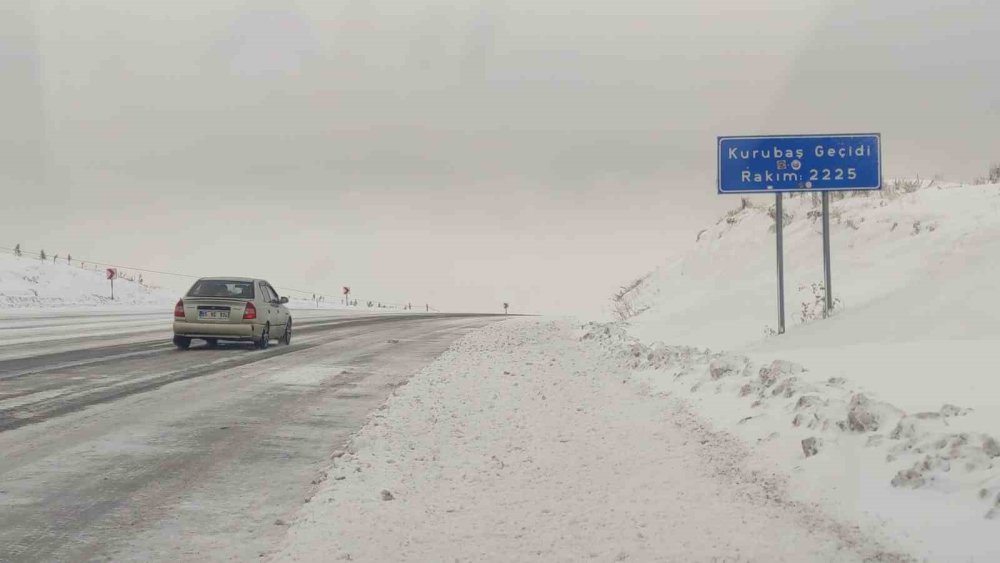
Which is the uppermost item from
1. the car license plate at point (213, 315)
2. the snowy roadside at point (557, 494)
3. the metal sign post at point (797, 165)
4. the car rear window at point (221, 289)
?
the metal sign post at point (797, 165)

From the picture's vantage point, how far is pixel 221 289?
59.0 ft

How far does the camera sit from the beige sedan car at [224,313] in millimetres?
16953

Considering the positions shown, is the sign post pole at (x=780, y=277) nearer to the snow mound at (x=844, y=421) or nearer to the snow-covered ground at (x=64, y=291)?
the snow mound at (x=844, y=421)

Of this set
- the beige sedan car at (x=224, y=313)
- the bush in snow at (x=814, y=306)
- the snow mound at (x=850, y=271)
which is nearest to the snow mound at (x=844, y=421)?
the snow mound at (x=850, y=271)

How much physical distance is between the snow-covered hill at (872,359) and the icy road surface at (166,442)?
385cm

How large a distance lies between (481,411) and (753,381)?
3118 mm

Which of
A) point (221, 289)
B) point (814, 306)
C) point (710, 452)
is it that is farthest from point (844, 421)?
point (221, 289)

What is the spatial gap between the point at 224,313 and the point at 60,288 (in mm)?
27581

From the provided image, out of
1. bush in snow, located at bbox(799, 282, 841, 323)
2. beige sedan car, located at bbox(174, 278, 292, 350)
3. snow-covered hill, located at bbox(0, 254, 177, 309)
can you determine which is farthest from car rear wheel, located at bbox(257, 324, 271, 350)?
snow-covered hill, located at bbox(0, 254, 177, 309)

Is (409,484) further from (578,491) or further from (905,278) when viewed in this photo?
(905,278)

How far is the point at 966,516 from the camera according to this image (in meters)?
4.20

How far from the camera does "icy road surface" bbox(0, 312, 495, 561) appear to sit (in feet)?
14.8

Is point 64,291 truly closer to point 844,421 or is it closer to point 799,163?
point 799,163

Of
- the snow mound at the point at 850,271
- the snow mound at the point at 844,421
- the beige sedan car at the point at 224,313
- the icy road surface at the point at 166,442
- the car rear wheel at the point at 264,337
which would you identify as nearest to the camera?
the icy road surface at the point at 166,442
